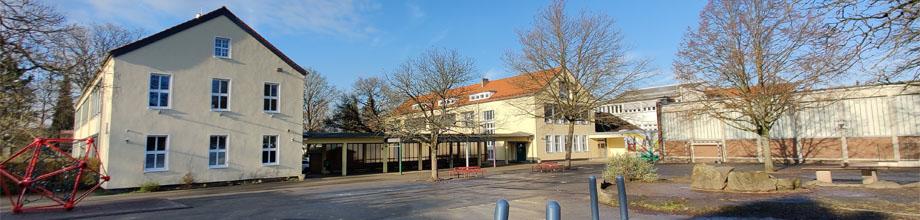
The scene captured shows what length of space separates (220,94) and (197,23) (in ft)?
11.0

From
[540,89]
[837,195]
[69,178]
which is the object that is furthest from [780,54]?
[69,178]

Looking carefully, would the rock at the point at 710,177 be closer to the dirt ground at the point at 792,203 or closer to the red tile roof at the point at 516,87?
the dirt ground at the point at 792,203

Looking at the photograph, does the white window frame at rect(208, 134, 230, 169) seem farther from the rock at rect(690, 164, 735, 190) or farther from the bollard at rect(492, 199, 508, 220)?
the bollard at rect(492, 199, 508, 220)

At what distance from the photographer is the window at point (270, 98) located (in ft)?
80.1

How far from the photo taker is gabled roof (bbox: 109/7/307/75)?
2020 cm

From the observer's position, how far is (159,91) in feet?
69.4

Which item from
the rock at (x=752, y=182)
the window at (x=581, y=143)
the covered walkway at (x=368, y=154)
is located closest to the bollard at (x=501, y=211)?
the rock at (x=752, y=182)

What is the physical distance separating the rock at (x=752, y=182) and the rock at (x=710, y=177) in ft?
1.09

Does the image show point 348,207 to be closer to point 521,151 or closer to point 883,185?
point 883,185

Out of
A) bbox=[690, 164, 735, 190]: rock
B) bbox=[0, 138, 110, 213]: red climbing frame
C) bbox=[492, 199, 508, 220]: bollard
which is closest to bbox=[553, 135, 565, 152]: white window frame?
bbox=[690, 164, 735, 190]: rock

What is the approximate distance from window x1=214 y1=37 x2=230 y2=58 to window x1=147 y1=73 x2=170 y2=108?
Result: 2.42 m

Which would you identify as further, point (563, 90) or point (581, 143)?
point (581, 143)

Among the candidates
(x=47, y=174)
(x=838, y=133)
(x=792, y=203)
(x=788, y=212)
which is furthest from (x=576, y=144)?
(x=47, y=174)

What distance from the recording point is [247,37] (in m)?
23.9
